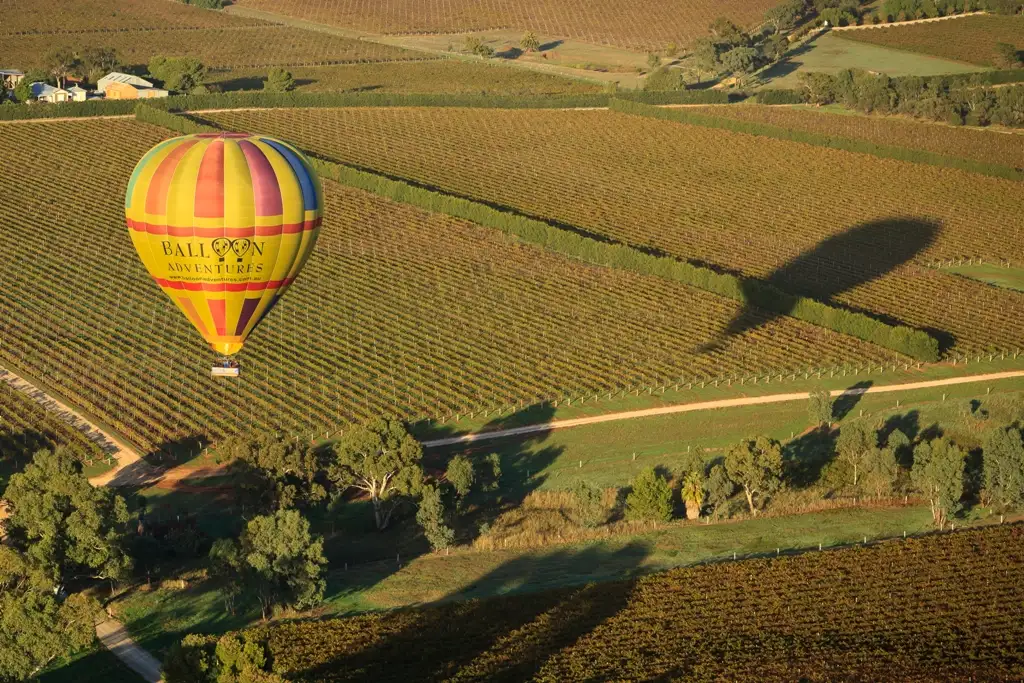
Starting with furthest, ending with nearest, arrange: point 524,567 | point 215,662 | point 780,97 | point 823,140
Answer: point 780,97 → point 823,140 → point 524,567 → point 215,662

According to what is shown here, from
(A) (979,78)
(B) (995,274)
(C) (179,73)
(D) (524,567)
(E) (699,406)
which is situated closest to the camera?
(D) (524,567)

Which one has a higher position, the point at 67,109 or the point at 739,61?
the point at 739,61

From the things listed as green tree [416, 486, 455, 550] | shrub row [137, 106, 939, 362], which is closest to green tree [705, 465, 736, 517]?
green tree [416, 486, 455, 550]

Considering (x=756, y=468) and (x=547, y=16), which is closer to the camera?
(x=756, y=468)

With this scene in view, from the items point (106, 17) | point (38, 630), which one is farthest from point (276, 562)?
point (106, 17)

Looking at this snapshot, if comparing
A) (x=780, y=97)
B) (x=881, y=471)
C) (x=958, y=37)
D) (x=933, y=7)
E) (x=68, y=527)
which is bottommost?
(x=881, y=471)

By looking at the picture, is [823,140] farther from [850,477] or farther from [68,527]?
[68,527]
